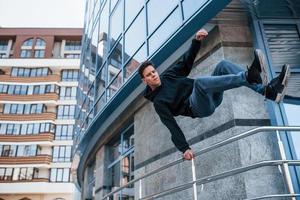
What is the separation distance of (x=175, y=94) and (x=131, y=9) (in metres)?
5.78

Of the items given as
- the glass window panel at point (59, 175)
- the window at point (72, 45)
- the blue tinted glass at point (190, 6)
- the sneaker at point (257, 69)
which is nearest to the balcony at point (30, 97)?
the window at point (72, 45)

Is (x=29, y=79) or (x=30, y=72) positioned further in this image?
(x=30, y=72)

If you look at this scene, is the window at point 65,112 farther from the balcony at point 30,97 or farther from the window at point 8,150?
the window at point 8,150

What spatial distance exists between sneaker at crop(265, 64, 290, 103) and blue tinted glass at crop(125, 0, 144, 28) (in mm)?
5893

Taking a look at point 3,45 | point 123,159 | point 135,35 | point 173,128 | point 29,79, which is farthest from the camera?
point 3,45

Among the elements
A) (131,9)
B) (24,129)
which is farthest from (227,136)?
(24,129)

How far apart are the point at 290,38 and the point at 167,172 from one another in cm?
394

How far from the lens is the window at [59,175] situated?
3984 centimetres

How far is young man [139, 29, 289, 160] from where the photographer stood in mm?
3514

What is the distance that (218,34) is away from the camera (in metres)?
6.28

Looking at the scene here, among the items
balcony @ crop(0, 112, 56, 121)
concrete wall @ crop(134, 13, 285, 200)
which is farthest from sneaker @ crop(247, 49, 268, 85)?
balcony @ crop(0, 112, 56, 121)

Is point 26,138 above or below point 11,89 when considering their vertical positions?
below

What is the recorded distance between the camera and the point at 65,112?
4388 centimetres

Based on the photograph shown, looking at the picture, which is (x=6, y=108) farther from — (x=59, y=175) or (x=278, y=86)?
(x=278, y=86)
